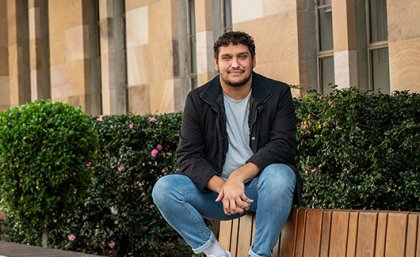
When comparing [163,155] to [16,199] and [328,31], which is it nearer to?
[16,199]

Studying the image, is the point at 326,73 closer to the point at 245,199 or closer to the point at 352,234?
the point at 245,199

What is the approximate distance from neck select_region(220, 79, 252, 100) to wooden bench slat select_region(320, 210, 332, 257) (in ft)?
3.12

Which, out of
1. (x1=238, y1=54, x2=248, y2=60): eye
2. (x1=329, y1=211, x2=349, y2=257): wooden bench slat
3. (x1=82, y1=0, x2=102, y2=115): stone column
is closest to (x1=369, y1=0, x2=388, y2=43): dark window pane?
(x1=238, y1=54, x2=248, y2=60): eye

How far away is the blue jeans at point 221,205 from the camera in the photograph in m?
5.16

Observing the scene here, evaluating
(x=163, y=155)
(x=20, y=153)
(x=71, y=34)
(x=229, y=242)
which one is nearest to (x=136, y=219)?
(x=163, y=155)

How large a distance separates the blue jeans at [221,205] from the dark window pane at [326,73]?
14.4 feet

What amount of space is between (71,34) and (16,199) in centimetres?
574

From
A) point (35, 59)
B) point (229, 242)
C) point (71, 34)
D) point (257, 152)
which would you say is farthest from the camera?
point (35, 59)

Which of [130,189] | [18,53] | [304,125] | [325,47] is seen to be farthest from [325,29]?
[18,53]

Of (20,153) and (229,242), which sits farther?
(20,153)

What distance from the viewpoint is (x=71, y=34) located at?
1441 cm

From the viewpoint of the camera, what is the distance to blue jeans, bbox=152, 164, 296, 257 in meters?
5.16

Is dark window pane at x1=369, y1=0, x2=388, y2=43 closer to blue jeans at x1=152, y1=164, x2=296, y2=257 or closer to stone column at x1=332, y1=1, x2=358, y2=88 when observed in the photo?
stone column at x1=332, y1=1, x2=358, y2=88

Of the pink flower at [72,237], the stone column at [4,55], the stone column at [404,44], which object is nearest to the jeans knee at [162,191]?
the stone column at [404,44]
